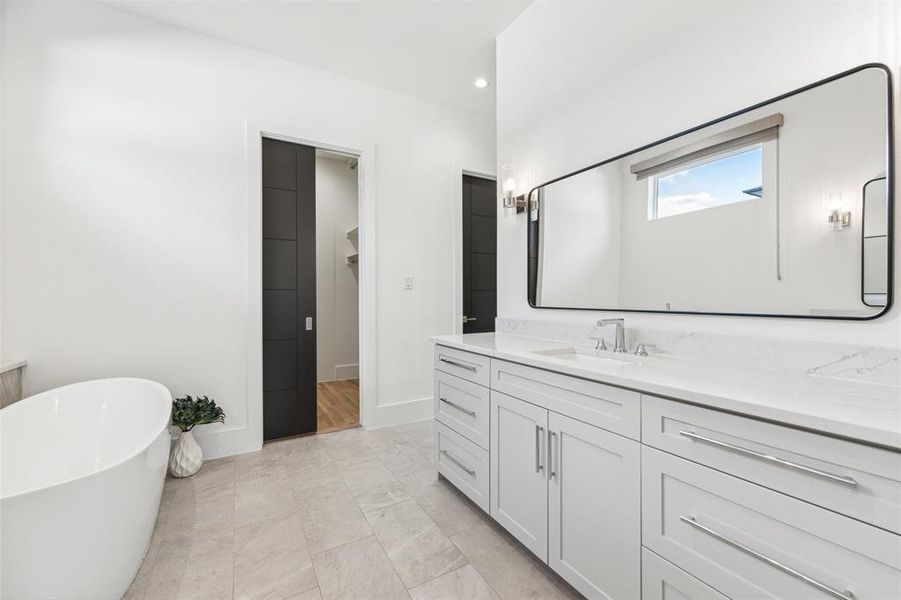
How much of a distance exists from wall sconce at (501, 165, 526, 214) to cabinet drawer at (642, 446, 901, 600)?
5.72ft

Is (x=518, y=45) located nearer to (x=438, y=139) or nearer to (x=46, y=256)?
→ (x=438, y=139)

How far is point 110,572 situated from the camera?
4.14 feet

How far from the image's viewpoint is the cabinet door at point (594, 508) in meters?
1.16

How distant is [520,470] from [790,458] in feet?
3.16

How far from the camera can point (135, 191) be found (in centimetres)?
243

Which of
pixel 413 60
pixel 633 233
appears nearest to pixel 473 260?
pixel 413 60

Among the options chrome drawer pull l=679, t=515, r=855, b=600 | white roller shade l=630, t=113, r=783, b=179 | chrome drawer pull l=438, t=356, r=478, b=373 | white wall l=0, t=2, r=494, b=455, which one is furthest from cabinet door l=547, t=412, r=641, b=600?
white wall l=0, t=2, r=494, b=455

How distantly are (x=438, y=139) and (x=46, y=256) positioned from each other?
2920mm

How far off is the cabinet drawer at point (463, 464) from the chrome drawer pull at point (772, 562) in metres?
0.96

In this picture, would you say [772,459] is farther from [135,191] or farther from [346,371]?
[346,371]

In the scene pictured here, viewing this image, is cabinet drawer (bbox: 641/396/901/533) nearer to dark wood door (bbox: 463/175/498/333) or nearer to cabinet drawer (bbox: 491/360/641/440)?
cabinet drawer (bbox: 491/360/641/440)

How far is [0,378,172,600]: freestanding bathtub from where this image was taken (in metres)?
1.04

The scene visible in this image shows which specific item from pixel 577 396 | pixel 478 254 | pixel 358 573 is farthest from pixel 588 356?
pixel 478 254

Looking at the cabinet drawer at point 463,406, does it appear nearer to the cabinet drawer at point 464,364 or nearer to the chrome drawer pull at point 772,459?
the cabinet drawer at point 464,364
